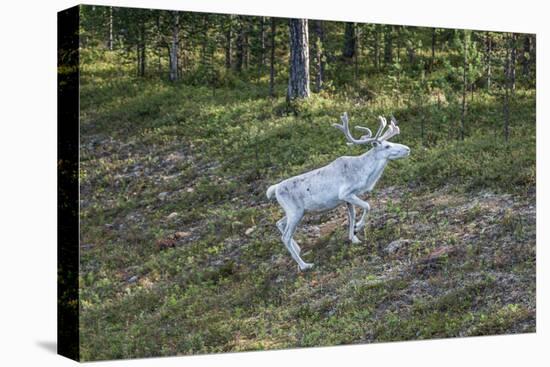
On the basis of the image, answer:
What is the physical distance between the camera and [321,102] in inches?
559

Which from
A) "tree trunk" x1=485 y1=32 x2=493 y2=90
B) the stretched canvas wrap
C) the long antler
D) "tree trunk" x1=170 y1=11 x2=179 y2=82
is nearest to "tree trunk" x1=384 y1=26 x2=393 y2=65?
the stretched canvas wrap

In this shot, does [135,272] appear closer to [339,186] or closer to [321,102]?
[339,186]

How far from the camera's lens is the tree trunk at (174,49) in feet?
41.6

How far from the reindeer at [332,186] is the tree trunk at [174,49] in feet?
6.84

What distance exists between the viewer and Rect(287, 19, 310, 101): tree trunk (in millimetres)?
14117

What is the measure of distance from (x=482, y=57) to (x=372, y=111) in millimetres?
2102

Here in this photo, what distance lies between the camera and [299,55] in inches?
557

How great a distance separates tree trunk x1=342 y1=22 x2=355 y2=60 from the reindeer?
7.11ft

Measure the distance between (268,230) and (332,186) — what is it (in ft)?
3.54

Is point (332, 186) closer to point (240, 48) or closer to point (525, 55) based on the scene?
point (240, 48)

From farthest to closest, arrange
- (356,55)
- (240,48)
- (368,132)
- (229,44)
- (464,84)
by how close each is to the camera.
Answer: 1. (464,84)
2. (356,55)
3. (240,48)
4. (229,44)
5. (368,132)

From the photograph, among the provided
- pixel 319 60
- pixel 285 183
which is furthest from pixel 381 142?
pixel 319 60

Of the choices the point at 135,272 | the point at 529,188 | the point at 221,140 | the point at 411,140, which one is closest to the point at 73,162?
the point at 135,272

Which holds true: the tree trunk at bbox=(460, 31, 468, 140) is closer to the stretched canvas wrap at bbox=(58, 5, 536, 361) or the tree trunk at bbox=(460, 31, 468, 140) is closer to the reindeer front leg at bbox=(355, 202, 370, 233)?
the stretched canvas wrap at bbox=(58, 5, 536, 361)
